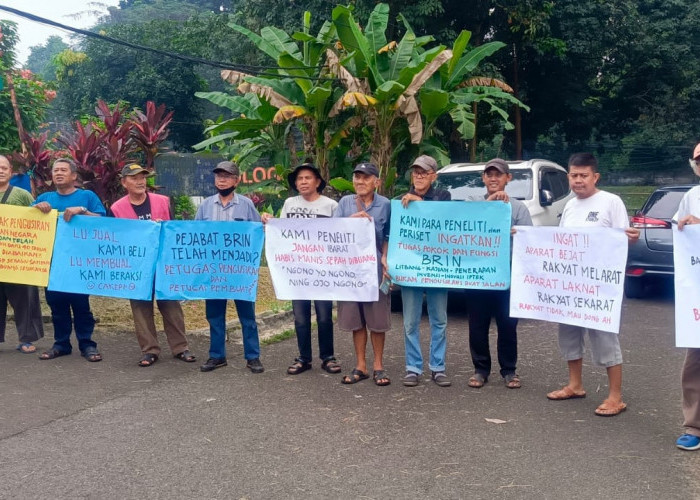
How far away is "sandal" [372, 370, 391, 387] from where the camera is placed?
21.5 ft

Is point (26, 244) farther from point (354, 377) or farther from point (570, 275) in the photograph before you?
point (570, 275)

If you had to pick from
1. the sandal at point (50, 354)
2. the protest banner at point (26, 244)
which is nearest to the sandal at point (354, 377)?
the sandal at point (50, 354)

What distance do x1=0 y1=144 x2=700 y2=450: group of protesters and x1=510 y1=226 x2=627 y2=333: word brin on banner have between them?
117mm

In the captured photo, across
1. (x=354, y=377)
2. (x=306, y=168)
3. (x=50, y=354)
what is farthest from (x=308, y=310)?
(x=50, y=354)

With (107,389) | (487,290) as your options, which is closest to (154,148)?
(107,389)

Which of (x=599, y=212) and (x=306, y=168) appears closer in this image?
(x=599, y=212)

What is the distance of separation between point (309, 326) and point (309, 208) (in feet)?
3.51

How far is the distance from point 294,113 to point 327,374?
5352 millimetres

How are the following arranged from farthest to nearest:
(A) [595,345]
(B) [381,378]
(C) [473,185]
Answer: (C) [473,185] → (B) [381,378] → (A) [595,345]

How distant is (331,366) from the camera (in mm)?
7012

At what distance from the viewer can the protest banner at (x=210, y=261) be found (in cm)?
712

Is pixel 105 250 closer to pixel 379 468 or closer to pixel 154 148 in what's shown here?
pixel 154 148

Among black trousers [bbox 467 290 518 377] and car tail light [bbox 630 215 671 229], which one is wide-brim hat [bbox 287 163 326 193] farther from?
car tail light [bbox 630 215 671 229]

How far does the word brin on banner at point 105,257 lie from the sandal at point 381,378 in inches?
89.8
